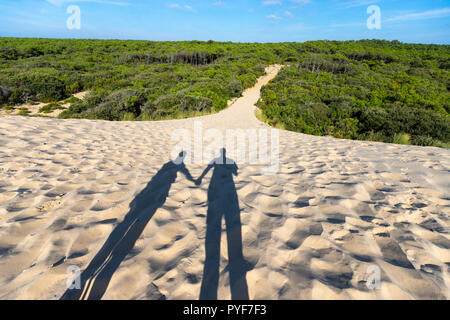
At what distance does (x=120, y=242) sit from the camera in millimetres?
1882

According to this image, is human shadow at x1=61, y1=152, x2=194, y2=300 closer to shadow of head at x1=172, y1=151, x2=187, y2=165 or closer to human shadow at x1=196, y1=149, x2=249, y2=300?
human shadow at x1=196, y1=149, x2=249, y2=300

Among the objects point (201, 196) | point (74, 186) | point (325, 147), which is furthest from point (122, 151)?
point (325, 147)

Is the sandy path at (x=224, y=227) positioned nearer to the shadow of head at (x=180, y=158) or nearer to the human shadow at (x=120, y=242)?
the human shadow at (x=120, y=242)

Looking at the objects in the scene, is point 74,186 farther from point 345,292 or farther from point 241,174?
point 345,292

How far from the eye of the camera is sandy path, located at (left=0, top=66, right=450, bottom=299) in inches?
57.1

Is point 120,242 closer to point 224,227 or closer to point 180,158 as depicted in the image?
point 224,227

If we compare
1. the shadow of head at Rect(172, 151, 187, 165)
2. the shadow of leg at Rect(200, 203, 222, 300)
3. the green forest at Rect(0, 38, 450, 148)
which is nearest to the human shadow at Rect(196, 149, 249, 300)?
the shadow of leg at Rect(200, 203, 222, 300)

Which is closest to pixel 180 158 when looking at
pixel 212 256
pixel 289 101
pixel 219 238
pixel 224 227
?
pixel 224 227

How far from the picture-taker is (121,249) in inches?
70.7

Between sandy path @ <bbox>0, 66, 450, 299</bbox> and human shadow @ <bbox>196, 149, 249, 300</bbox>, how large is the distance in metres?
0.01

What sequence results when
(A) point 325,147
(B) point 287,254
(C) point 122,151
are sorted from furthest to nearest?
(A) point 325,147 → (C) point 122,151 → (B) point 287,254

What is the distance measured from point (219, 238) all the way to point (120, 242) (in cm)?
95

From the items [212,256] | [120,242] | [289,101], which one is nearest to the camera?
[212,256]
